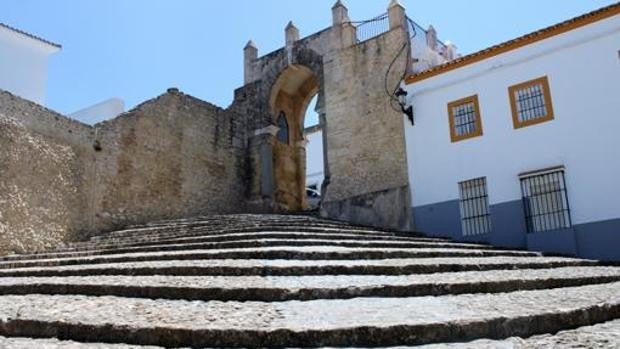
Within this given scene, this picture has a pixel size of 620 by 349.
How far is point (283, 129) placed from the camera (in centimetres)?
1591

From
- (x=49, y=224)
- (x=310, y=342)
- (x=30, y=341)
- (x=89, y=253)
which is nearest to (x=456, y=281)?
(x=310, y=342)

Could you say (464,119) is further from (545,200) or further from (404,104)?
(545,200)

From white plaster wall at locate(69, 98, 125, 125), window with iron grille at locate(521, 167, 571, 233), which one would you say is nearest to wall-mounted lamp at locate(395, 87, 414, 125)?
window with iron grille at locate(521, 167, 571, 233)

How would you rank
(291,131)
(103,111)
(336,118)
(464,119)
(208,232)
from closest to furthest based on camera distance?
(208,232), (464,119), (336,118), (291,131), (103,111)

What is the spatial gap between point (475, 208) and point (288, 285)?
6808 millimetres

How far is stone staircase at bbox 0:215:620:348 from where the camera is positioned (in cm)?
335

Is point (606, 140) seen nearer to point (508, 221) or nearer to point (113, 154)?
point (508, 221)

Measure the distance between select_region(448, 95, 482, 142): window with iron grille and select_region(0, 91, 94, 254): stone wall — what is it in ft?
23.5

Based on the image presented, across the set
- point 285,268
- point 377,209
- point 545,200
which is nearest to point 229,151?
point 377,209

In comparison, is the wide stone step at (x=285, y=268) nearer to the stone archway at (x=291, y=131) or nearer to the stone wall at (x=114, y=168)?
the stone wall at (x=114, y=168)

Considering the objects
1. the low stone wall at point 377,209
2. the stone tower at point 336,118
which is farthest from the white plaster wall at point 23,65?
the low stone wall at point 377,209

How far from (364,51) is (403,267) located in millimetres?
8611

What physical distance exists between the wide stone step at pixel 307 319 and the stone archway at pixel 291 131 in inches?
410

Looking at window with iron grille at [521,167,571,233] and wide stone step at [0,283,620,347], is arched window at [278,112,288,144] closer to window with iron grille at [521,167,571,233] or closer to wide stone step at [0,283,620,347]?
window with iron grille at [521,167,571,233]
